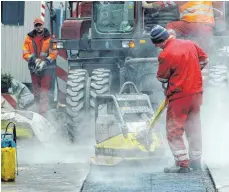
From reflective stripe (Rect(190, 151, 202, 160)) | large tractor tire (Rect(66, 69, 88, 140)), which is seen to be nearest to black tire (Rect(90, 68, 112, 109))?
large tractor tire (Rect(66, 69, 88, 140))

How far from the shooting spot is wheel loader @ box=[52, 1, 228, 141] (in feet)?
38.9

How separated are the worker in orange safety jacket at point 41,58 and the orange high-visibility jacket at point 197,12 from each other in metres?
3.11

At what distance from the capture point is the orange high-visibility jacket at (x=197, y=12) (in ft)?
38.4

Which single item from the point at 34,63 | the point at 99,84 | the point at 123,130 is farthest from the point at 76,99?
the point at 34,63

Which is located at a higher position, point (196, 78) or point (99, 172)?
point (196, 78)

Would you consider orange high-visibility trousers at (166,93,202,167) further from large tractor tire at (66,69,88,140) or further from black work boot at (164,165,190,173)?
large tractor tire at (66,69,88,140)

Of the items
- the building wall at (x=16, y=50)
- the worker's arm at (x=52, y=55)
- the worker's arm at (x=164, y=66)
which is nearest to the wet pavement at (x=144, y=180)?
the worker's arm at (x=164, y=66)

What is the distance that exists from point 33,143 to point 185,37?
2671mm

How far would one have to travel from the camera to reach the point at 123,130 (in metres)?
9.59

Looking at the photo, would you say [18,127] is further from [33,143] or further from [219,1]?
[219,1]

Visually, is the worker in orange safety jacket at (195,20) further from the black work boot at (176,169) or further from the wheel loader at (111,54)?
the black work boot at (176,169)

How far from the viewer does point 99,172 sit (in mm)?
9344

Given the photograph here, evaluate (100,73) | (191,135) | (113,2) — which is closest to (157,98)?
(100,73)

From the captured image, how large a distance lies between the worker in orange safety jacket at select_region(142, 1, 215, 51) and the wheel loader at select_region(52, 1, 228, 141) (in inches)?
6.5
